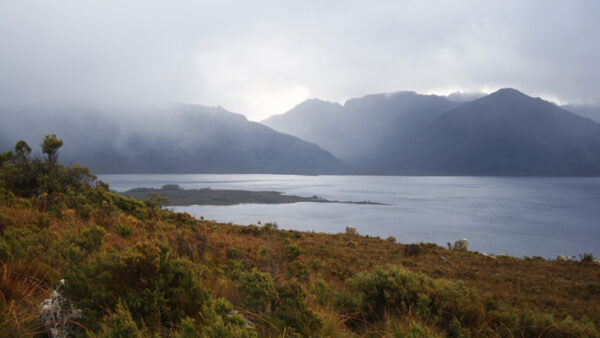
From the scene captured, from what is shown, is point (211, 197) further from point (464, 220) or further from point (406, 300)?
point (406, 300)

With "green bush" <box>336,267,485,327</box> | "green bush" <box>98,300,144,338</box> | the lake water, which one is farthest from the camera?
the lake water

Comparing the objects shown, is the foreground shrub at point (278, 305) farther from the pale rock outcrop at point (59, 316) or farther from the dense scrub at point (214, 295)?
the pale rock outcrop at point (59, 316)

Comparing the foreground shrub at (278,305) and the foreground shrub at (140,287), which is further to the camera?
the foreground shrub at (278,305)

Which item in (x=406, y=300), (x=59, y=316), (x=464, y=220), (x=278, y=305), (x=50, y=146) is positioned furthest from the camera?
(x=464, y=220)

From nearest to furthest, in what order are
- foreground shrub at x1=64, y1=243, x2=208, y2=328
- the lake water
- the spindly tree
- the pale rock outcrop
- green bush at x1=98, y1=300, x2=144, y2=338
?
1. green bush at x1=98, y1=300, x2=144, y2=338
2. the pale rock outcrop
3. foreground shrub at x1=64, y1=243, x2=208, y2=328
4. the spindly tree
5. the lake water

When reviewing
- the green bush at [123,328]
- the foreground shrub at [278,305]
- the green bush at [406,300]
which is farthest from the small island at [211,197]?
the green bush at [123,328]

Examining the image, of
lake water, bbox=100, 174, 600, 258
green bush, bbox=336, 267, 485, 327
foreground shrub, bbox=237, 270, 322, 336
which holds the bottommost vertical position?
lake water, bbox=100, 174, 600, 258

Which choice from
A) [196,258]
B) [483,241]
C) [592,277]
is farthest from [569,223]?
[196,258]

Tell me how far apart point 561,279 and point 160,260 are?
1190 centimetres

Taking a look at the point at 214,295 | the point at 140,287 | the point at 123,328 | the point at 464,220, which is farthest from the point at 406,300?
the point at 464,220

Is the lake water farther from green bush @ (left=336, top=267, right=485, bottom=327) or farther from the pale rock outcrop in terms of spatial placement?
the pale rock outcrop

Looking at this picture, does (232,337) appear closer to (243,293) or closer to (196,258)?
(243,293)

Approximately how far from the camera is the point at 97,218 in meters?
6.62

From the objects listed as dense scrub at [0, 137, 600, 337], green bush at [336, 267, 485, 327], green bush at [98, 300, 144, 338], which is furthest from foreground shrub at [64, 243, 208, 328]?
green bush at [336, 267, 485, 327]
